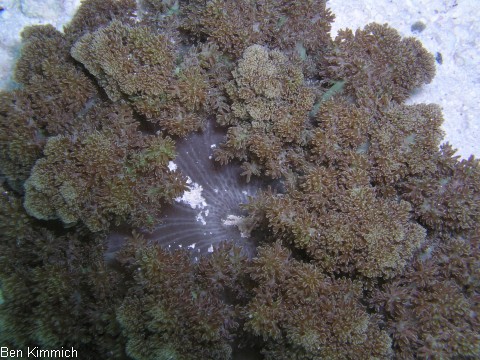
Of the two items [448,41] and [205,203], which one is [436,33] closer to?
[448,41]

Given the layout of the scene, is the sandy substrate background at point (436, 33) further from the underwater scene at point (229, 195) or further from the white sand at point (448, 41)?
the underwater scene at point (229, 195)

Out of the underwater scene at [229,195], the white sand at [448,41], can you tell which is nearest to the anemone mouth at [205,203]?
the underwater scene at [229,195]

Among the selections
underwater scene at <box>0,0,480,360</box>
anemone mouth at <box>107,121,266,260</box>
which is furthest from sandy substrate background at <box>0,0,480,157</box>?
anemone mouth at <box>107,121,266,260</box>

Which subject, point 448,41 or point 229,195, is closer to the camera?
point 229,195

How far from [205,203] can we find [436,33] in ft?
14.2

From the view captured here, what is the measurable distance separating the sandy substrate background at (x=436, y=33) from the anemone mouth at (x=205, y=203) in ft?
8.99

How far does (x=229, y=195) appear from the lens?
12.8ft

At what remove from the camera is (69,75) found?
350 cm

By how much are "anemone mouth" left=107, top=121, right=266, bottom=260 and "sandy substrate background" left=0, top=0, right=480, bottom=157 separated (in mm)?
2739

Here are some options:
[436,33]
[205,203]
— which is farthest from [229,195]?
[436,33]

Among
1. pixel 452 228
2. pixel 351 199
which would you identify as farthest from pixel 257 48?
pixel 452 228

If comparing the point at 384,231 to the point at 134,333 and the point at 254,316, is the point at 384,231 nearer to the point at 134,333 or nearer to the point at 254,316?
the point at 254,316

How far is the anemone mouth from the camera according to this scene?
3711 millimetres

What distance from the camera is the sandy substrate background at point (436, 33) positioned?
470 centimetres
